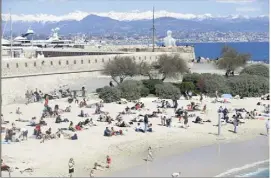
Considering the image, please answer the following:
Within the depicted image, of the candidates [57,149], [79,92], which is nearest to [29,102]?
[79,92]

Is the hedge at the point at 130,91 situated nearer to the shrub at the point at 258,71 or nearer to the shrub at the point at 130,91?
the shrub at the point at 130,91

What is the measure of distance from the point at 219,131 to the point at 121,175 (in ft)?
21.6

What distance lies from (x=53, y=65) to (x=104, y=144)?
20286mm

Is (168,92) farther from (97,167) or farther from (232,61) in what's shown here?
(97,167)

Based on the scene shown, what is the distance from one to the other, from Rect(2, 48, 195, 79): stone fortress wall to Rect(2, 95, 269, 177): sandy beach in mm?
9847

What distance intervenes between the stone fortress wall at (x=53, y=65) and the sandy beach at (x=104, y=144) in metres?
9.85

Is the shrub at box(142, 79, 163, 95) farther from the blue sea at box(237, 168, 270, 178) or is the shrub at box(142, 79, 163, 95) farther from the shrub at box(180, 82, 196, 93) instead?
the blue sea at box(237, 168, 270, 178)

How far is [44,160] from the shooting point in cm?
1655

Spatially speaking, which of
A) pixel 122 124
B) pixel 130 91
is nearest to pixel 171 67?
pixel 130 91

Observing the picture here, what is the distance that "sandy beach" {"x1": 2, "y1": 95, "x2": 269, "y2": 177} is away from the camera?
1611 cm

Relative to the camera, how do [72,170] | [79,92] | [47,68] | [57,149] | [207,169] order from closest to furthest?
[72,170] → [207,169] → [57,149] → [79,92] → [47,68]

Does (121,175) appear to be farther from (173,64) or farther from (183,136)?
(173,64)

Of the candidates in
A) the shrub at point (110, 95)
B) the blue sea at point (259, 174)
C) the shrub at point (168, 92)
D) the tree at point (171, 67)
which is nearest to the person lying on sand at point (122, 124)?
the shrub at point (110, 95)

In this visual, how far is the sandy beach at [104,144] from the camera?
634 inches
